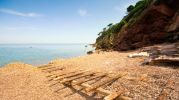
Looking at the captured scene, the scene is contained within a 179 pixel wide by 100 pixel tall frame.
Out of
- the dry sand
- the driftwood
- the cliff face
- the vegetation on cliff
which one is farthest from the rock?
the driftwood

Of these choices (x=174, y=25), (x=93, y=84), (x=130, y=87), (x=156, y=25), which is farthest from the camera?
(x=156, y=25)

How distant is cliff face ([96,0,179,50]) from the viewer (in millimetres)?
22609

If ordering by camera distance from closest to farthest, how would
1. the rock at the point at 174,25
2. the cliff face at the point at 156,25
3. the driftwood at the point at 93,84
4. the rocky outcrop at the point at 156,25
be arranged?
the driftwood at the point at 93,84 → the rock at the point at 174,25 → the cliff face at the point at 156,25 → the rocky outcrop at the point at 156,25

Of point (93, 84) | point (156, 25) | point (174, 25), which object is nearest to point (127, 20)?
point (156, 25)

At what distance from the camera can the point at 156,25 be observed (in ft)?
80.1

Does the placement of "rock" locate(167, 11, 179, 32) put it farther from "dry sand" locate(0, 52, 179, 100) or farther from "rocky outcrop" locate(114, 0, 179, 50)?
"dry sand" locate(0, 52, 179, 100)

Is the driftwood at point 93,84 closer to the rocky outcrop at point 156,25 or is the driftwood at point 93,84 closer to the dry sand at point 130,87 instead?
the dry sand at point 130,87

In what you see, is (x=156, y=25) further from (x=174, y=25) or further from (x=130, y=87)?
(x=130, y=87)

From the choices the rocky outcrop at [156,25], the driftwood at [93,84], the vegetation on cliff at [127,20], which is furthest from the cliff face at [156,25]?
the driftwood at [93,84]

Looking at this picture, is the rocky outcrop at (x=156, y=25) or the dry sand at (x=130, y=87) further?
the rocky outcrop at (x=156, y=25)

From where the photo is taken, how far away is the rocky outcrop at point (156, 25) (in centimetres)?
2272

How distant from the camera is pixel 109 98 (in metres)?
8.05

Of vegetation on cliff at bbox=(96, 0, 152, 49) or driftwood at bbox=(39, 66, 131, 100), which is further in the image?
vegetation on cliff at bbox=(96, 0, 152, 49)

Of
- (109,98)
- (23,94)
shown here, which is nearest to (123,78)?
(109,98)
